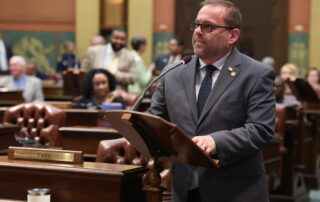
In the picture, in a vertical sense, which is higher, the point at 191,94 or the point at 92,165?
the point at 191,94

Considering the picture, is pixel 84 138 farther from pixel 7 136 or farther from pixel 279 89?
pixel 279 89

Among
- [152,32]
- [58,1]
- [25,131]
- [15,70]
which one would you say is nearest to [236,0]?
[152,32]

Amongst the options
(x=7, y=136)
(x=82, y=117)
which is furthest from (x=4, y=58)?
(x=7, y=136)

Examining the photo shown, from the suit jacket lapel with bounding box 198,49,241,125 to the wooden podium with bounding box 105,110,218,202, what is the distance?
27cm

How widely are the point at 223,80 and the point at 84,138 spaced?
2.66 m

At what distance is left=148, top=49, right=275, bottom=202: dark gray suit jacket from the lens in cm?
274

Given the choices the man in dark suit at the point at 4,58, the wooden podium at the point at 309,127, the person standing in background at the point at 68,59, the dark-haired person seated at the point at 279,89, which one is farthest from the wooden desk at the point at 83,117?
the person standing in background at the point at 68,59

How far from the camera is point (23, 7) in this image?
13.4 meters

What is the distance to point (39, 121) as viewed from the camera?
18.9 ft

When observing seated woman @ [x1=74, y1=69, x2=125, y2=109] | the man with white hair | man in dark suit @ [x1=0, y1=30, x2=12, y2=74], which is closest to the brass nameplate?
seated woman @ [x1=74, y1=69, x2=125, y2=109]

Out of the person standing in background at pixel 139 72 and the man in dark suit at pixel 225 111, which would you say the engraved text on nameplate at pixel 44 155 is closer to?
the man in dark suit at pixel 225 111

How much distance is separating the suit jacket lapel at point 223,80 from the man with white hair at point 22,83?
603cm

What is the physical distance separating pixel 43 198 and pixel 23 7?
11.1 meters

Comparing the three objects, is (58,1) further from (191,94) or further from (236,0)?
(191,94)
